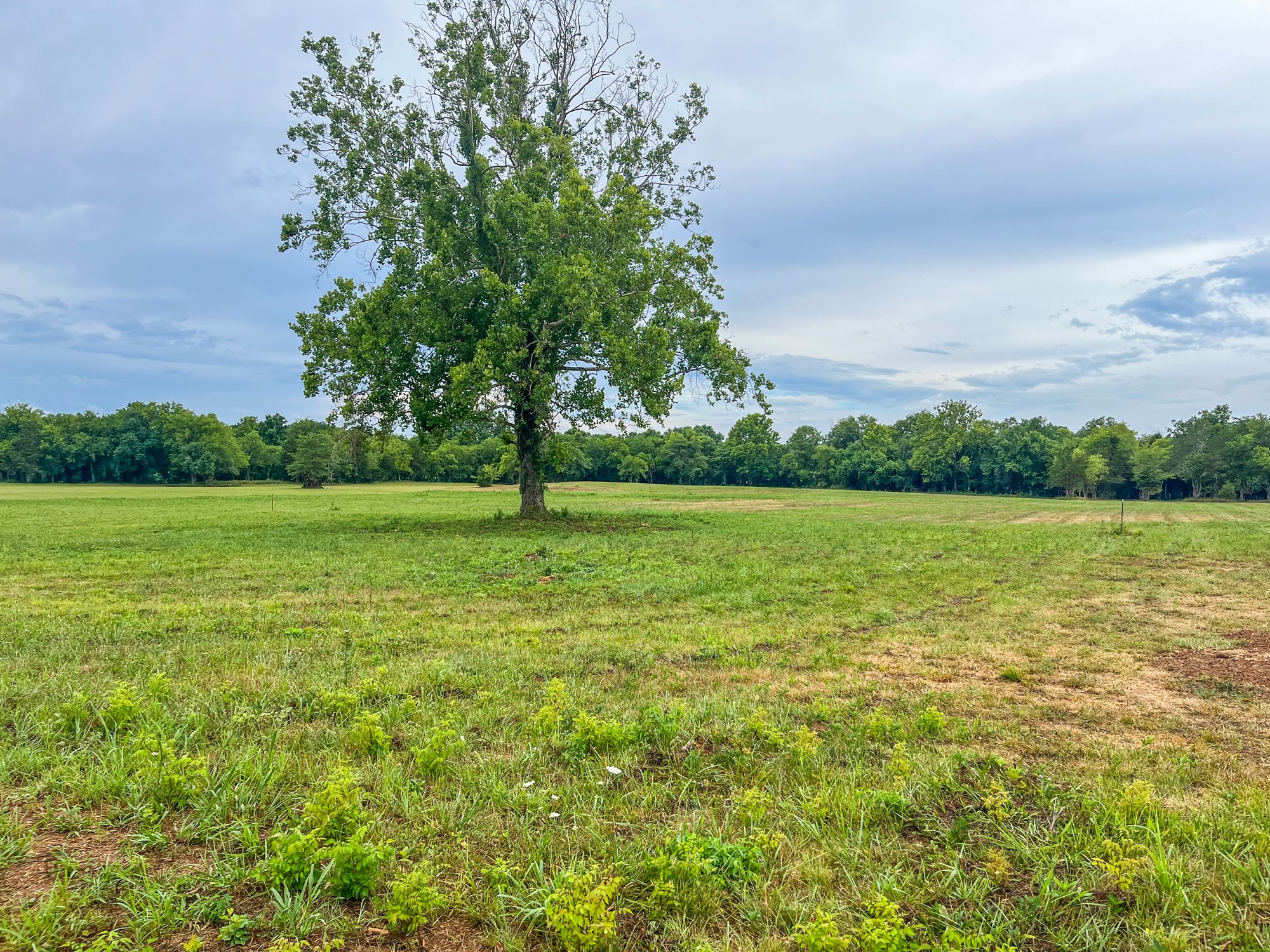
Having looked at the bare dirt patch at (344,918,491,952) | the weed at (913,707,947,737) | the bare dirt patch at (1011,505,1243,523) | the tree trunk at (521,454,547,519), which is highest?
the tree trunk at (521,454,547,519)

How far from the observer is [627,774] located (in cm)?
453

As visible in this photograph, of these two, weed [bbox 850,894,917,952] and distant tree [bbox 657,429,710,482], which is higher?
distant tree [bbox 657,429,710,482]

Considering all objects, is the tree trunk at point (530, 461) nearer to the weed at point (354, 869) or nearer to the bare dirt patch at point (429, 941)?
the weed at point (354, 869)

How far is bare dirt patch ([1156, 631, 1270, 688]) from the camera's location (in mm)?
7000

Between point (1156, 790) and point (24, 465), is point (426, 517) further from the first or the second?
point (24, 465)

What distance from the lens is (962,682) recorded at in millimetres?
6887

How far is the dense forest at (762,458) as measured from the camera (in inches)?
3711

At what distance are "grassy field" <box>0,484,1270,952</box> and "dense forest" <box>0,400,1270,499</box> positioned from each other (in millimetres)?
69010

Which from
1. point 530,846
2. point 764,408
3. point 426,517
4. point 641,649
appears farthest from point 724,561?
point 426,517

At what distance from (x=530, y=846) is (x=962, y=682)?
5374mm

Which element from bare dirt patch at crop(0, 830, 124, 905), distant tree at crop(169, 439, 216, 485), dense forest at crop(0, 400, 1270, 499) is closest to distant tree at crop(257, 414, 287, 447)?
dense forest at crop(0, 400, 1270, 499)

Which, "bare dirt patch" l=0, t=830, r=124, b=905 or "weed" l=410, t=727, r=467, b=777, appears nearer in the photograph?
"bare dirt patch" l=0, t=830, r=124, b=905

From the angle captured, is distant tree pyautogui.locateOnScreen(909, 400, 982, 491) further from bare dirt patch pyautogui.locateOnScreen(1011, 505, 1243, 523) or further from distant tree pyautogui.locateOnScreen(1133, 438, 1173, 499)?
bare dirt patch pyautogui.locateOnScreen(1011, 505, 1243, 523)

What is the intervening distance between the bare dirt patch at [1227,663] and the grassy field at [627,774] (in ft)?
0.30
